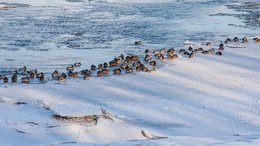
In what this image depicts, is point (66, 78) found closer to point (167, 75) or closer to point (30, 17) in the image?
Result: point (167, 75)

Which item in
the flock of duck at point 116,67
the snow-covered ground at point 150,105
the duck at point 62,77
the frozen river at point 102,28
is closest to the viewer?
the snow-covered ground at point 150,105

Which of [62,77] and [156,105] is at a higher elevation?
[62,77]

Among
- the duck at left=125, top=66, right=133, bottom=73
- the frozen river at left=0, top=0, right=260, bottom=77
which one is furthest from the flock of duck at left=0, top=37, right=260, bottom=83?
the frozen river at left=0, top=0, right=260, bottom=77

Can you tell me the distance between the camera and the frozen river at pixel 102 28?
639 inches

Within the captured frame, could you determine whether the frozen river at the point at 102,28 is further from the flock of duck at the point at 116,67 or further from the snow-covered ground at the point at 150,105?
the flock of duck at the point at 116,67

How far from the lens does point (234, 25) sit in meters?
22.6

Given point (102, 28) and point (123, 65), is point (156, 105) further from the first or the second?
point (102, 28)

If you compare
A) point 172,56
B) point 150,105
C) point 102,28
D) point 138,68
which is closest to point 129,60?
point 138,68

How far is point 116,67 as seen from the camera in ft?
46.6

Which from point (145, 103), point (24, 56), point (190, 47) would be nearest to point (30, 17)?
point (24, 56)

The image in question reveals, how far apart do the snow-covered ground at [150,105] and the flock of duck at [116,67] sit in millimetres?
210

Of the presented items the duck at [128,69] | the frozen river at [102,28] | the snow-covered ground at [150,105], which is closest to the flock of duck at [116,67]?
the duck at [128,69]

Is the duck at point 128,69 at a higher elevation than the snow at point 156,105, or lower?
higher

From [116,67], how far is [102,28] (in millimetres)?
7575
